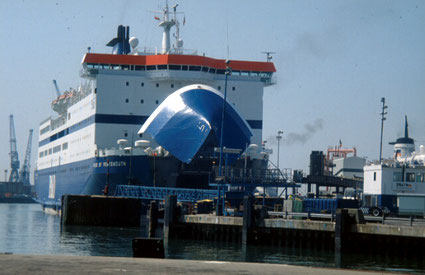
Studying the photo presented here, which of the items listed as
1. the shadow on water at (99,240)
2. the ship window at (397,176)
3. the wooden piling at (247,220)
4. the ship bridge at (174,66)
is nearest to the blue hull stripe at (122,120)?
the ship bridge at (174,66)

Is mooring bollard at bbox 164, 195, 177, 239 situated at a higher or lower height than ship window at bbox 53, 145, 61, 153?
lower

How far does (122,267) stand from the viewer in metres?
→ 17.3

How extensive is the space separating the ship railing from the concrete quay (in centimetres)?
3454

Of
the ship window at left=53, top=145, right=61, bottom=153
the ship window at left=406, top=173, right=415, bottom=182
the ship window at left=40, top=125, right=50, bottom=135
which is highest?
the ship window at left=40, top=125, right=50, bottom=135

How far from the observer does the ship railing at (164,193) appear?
5489 cm

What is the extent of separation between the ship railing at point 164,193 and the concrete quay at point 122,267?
34538mm

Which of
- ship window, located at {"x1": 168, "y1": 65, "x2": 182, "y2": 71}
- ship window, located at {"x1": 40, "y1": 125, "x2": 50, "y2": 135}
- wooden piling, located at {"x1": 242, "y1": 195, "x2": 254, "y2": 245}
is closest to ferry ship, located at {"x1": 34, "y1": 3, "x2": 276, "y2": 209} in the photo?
ship window, located at {"x1": 168, "y1": 65, "x2": 182, "y2": 71}

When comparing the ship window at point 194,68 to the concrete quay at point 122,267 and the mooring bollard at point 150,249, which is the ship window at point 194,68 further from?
the concrete quay at point 122,267

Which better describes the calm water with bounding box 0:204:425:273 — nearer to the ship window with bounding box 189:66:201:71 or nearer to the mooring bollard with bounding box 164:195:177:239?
the mooring bollard with bounding box 164:195:177:239

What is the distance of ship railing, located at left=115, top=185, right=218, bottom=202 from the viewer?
54.9 metres

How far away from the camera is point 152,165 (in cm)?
6056

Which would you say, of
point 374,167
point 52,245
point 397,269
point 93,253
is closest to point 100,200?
point 52,245

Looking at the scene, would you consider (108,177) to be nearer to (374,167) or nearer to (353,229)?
(374,167)

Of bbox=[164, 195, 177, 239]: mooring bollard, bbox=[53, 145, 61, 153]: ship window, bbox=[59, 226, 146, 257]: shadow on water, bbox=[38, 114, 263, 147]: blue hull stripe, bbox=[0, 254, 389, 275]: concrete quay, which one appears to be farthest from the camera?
bbox=[53, 145, 61, 153]: ship window
